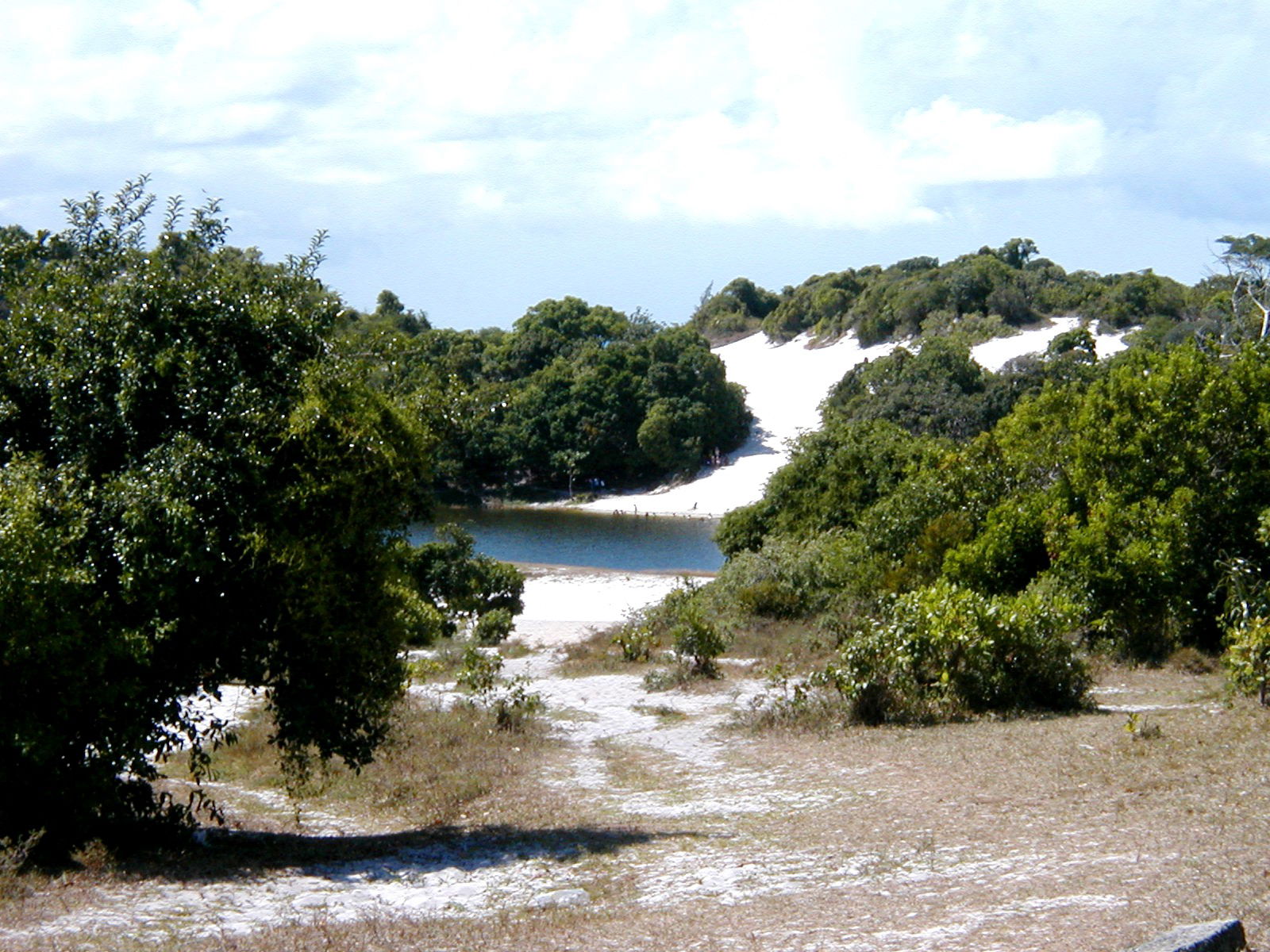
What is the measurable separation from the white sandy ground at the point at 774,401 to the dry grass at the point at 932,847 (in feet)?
178

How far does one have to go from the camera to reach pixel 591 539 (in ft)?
212

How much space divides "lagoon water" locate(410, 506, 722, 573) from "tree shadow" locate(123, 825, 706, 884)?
3676 centimetres

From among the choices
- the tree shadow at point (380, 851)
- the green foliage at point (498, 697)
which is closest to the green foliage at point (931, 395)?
the green foliage at point (498, 697)

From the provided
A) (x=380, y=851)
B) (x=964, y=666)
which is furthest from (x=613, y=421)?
(x=380, y=851)

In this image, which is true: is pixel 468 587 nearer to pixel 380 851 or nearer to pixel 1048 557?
pixel 1048 557

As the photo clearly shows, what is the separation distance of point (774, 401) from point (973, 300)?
17300 millimetres

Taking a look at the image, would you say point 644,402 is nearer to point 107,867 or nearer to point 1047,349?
point 1047,349

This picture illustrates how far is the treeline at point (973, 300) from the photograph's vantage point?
279ft

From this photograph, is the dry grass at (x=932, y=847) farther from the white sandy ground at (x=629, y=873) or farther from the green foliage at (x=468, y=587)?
the green foliage at (x=468, y=587)

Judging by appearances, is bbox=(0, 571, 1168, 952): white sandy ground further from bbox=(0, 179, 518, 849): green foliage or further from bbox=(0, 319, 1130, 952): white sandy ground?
bbox=(0, 179, 518, 849): green foliage

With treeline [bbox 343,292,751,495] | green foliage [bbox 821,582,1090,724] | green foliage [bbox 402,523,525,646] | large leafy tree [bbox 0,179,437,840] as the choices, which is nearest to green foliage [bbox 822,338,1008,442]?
treeline [bbox 343,292,751,495]

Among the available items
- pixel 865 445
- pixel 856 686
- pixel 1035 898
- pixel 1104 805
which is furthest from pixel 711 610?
pixel 1035 898

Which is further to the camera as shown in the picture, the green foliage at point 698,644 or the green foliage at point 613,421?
the green foliage at point 613,421

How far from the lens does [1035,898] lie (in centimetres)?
732
